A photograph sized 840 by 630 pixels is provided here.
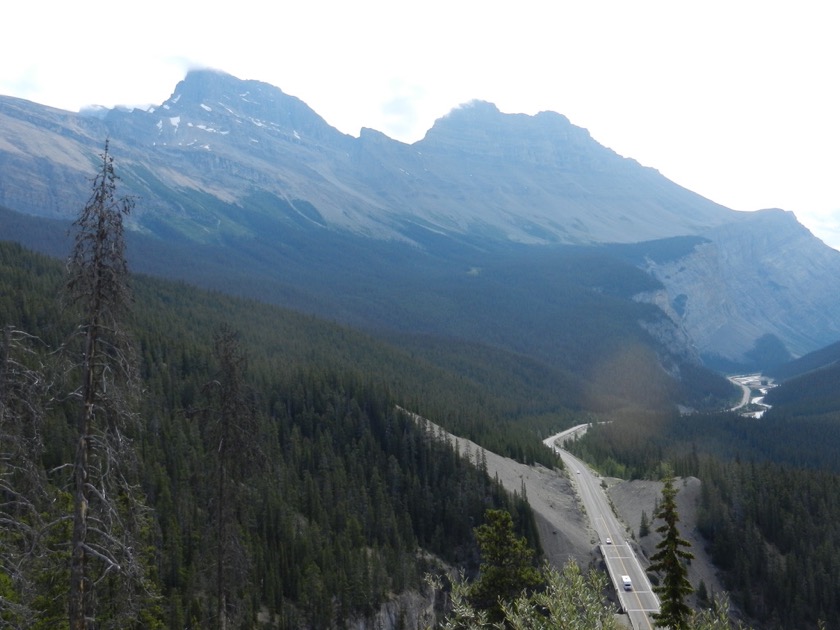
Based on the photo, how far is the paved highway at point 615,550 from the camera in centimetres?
6556

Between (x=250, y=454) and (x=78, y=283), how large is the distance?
17.1m

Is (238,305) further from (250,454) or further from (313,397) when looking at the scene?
(250,454)

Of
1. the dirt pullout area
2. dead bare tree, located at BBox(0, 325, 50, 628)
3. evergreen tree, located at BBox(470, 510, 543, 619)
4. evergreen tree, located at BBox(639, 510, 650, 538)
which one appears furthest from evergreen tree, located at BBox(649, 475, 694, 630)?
evergreen tree, located at BBox(639, 510, 650, 538)

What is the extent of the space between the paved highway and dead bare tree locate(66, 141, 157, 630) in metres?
52.0

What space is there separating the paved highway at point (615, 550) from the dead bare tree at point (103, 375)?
51974mm

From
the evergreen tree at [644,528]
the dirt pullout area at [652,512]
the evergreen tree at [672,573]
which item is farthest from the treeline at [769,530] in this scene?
the evergreen tree at [672,573]

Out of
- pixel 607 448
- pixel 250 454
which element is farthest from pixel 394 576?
pixel 607 448

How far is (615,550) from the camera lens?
83625 mm

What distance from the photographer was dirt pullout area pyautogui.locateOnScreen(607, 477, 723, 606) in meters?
85.9

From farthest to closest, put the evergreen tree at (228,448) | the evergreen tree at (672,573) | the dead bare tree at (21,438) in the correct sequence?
the evergreen tree at (228,448)
the evergreen tree at (672,573)
the dead bare tree at (21,438)

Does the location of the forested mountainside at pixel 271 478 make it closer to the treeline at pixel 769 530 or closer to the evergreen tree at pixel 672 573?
the evergreen tree at pixel 672 573

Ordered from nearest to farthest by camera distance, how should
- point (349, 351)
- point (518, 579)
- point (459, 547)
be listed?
point (518, 579), point (459, 547), point (349, 351)

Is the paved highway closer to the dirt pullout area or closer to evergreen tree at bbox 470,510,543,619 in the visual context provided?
the dirt pullout area

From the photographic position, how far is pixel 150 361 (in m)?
96.4
